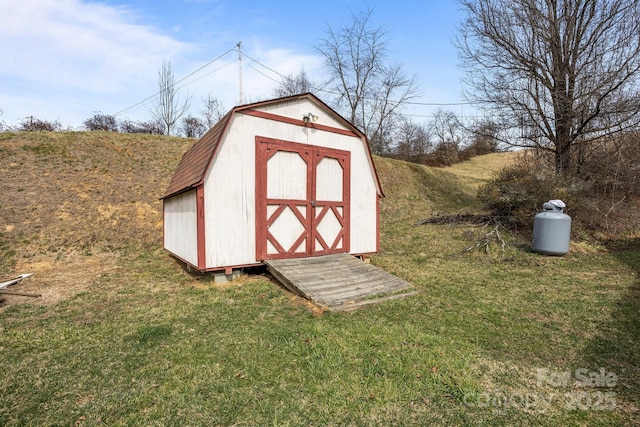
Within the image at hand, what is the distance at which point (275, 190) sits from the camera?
6.92 meters

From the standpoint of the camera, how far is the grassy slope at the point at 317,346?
2664mm

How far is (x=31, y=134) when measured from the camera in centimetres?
A: 1380

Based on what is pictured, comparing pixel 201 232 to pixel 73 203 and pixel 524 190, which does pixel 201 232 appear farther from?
pixel 524 190

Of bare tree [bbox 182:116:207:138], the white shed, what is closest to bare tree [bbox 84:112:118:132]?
bare tree [bbox 182:116:207:138]

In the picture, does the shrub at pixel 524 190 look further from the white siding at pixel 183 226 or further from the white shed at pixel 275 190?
the white siding at pixel 183 226

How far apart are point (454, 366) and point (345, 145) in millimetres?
5866

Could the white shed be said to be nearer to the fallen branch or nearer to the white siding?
the white siding

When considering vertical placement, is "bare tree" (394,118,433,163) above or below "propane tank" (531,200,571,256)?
above

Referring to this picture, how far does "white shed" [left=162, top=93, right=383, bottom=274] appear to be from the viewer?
6.26 m

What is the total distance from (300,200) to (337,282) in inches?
87.7

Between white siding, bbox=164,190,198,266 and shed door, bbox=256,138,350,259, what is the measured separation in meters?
1.35

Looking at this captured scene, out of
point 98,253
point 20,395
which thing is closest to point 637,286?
point 20,395

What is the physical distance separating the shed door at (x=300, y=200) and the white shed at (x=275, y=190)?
22mm

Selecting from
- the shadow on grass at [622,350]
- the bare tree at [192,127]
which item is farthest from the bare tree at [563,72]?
the bare tree at [192,127]
